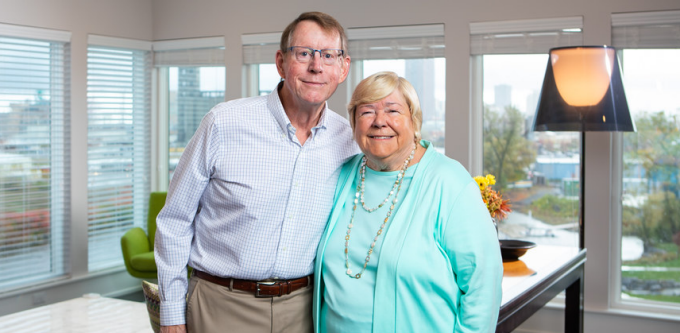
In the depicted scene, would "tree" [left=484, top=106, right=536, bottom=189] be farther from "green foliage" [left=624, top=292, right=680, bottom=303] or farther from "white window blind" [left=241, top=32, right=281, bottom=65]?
"white window blind" [left=241, top=32, right=281, bottom=65]

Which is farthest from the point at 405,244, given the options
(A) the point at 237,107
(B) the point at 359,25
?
(B) the point at 359,25

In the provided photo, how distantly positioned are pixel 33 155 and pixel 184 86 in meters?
1.49

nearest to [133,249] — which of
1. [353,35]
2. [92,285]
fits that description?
[92,285]

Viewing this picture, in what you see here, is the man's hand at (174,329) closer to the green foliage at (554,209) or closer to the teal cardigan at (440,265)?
the teal cardigan at (440,265)

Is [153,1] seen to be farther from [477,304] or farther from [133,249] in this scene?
[477,304]

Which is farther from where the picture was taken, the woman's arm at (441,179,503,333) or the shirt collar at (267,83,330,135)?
the shirt collar at (267,83,330,135)

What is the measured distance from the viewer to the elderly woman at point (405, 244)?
171cm

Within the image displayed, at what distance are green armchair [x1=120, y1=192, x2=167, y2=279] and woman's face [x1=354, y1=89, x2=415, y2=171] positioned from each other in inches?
144

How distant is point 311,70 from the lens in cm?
187

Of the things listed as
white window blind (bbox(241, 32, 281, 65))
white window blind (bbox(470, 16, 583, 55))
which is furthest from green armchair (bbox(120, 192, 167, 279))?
white window blind (bbox(470, 16, 583, 55))

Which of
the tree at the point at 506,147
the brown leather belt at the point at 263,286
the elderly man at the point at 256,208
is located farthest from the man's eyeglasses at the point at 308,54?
the tree at the point at 506,147

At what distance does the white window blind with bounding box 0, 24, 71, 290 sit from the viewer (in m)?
4.90

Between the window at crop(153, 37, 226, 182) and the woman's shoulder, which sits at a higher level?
the window at crop(153, 37, 226, 182)

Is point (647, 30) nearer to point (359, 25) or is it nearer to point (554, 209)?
point (554, 209)
